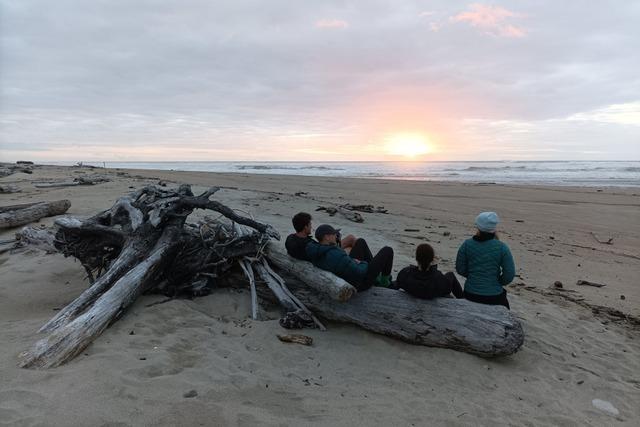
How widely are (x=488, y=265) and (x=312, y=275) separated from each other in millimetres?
2155

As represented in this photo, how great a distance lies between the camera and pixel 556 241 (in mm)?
11086

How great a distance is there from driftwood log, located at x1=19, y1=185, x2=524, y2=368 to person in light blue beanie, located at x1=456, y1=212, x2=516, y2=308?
0.41 meters

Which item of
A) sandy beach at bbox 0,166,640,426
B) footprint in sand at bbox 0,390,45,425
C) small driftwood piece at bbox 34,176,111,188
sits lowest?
sandy beach at bbox 0,166,640,426

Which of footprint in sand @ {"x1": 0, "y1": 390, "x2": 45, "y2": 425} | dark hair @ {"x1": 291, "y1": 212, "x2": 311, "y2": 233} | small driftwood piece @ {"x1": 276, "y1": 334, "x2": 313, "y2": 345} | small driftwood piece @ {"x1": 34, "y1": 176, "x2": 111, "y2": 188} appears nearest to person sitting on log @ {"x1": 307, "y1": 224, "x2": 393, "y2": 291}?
dark hair @ {"x1": 291, "y1": 212, "x2": 311, "y2": 233}

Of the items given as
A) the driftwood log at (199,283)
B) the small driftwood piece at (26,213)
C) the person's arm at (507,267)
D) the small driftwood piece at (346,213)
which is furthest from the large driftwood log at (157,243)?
the small driftwood piece at (346,213)

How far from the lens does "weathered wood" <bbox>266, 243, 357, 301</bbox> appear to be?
185 inches

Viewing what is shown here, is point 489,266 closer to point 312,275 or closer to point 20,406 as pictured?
point 312,275

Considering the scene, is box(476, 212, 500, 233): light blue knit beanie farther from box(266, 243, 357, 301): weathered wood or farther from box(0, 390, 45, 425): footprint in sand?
box(0, 390, 45, 425): footprint in sand

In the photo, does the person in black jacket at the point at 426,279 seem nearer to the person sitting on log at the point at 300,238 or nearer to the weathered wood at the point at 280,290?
the weathered wood at the point at 280,290

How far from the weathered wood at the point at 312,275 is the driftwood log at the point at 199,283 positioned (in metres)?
0.01

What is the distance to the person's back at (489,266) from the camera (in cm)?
494

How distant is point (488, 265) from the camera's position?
4.99m

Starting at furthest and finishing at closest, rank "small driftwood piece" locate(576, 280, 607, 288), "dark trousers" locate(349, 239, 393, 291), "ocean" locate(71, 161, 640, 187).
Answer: "ocean" locate(71, 161, 640, 187), "small driftwood piece" locate(576, 280, 607, 288), "dark trousers" locate(349, 239, 393, 291)

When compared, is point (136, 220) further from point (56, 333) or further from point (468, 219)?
point (468, 219)
